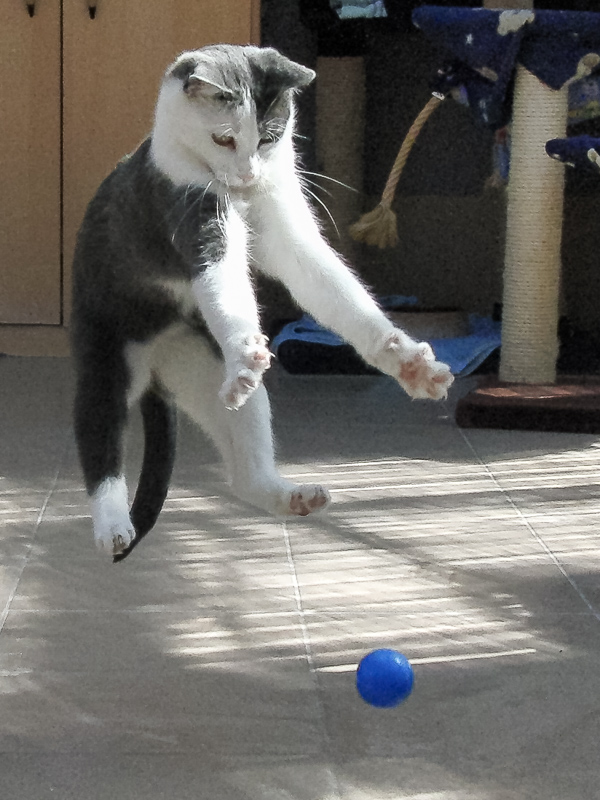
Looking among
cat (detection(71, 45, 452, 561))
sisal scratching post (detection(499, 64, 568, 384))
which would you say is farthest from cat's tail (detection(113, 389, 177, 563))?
sisal scratching post (detection(499, 64, 568, 384))

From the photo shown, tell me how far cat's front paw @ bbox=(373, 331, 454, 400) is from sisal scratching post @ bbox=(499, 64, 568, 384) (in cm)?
136

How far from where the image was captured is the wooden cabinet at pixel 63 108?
8.27ft

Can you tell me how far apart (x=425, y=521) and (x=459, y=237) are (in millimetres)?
1639

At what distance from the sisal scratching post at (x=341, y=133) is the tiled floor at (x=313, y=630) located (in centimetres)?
106

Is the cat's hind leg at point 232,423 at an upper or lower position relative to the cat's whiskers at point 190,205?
lower

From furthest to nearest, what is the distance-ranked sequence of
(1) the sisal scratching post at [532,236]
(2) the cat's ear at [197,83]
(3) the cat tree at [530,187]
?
(1) the sisal scratching post at [532,236] < (3) the cat tree at [530,187] < (2) the cat's ear at [197,83]

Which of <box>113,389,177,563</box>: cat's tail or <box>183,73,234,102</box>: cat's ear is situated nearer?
<box>183,73,234,102</box>: cat's ear

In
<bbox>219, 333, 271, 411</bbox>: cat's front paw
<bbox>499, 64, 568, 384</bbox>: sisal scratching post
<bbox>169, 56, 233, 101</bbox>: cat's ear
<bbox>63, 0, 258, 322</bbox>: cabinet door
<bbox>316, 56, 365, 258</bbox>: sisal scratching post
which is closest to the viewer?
<bbox>219, 333, 271, 411</bbox>: cat's front paw

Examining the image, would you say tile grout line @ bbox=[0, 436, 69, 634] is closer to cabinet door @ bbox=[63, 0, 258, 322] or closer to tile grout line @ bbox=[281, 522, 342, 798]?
tile grout line @ bbox=[281, 522, 342, 798]

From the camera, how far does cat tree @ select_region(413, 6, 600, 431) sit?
2070 mm

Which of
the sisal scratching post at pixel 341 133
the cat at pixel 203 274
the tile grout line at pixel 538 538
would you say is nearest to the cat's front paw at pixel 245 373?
the cat at pixel 203 274

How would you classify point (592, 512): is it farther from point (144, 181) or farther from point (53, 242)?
point (53, 242)

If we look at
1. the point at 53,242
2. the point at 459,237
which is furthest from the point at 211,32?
the point at 459,237

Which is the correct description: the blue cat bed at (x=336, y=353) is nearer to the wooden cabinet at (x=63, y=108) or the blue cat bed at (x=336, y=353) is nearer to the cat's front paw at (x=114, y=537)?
the wooden cabinet at (x=63, y=108)
